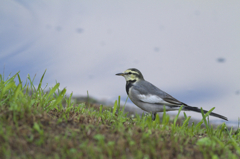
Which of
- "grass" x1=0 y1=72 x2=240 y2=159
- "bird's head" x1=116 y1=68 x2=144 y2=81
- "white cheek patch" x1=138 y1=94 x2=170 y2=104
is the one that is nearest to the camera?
"grass" x1=0 y1=72 x2=240 y2=159

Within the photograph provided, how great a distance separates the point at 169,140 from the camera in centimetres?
416

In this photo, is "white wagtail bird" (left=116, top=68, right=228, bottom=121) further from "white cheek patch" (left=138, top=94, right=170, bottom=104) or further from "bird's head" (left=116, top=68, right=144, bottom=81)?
"bird's head" (left=116, top=68, right=144, bottom=81)

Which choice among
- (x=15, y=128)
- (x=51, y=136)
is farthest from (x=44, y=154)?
(x=15, y=128)

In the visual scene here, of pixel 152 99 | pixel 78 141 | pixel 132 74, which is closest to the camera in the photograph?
pixel 78 141

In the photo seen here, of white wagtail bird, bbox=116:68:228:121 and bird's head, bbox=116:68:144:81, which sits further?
bird's head, bbox=116:68:144:81

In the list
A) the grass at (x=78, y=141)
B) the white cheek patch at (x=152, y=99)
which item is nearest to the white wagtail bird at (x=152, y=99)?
the white cheek patch at (x=152, y=99)

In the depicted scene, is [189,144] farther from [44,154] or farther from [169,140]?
[44,154]

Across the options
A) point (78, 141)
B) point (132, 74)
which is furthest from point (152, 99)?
point (78, 141)

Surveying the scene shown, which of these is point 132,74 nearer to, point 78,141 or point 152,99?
point 152,99

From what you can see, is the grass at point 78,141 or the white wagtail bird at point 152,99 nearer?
the grass at point 78,141

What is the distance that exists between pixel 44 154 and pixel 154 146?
160 centimetres

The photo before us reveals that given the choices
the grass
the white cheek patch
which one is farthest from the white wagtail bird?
the grass

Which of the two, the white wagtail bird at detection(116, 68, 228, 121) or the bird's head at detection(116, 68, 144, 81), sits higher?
the bird's head at detection(116, 68, 144, 81)

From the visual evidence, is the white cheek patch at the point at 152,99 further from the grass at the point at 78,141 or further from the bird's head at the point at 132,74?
the grass at the point at 78,141
